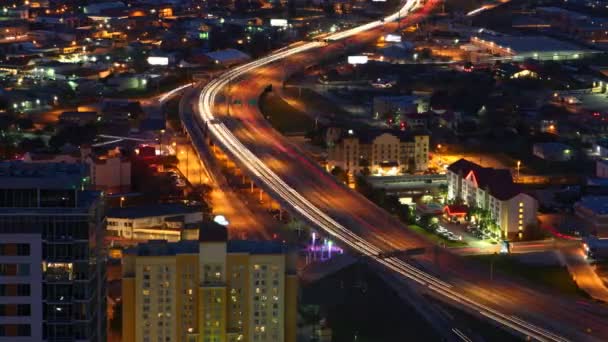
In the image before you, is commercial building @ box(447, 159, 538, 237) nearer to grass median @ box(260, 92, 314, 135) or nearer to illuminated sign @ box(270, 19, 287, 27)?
grass median @ box(260, 92, 314, 135)

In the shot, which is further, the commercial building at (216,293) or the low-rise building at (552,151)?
the low-rise building at (552,151)

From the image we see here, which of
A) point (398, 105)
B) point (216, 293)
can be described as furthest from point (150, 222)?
point (398, 105)

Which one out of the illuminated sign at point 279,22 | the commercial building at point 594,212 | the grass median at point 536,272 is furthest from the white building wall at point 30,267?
the illuminated sign at point 279,22

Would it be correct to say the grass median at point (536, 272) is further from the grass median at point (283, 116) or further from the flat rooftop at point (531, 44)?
the flat rooftop at point (531, 44)

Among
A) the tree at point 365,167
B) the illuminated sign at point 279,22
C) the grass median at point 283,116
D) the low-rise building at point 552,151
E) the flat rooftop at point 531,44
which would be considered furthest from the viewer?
the illuminated sign at point 279,22

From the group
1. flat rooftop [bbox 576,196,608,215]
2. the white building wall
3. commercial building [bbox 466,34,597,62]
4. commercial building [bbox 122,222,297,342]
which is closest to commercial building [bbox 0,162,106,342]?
the white building wall

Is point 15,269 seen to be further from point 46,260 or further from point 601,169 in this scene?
point 601,169
